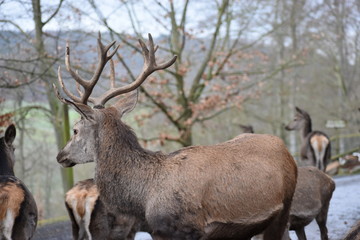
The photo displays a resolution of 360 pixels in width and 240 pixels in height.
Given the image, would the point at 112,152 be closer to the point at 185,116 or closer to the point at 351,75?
the point at 185,116

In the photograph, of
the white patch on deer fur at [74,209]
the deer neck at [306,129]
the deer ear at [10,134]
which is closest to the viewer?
the white patch on deer fur at [74,209]

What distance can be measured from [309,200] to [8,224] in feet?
13.1

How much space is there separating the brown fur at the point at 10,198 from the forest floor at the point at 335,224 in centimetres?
271

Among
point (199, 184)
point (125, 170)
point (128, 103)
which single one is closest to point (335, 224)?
point (128, 103)

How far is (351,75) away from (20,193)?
24.9m

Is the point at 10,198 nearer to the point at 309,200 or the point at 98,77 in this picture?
the point at 98,77

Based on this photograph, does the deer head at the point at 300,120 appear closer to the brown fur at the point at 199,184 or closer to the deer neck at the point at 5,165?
the deer neck at the point at 5,165

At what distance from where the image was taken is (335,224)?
29.9 ft

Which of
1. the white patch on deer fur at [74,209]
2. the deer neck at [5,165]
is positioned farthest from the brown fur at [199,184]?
the deer neck at [5,165]

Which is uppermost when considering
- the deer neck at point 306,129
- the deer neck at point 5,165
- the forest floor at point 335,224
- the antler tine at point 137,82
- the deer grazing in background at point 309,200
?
the antler tine at point 137,82

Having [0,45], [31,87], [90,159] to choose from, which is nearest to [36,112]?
[31,87]

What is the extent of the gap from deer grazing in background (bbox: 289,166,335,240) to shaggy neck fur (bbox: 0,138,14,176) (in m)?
3.93

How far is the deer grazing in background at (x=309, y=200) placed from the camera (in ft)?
24.1

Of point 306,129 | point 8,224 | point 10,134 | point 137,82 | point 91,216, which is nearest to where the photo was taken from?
point 137,82
